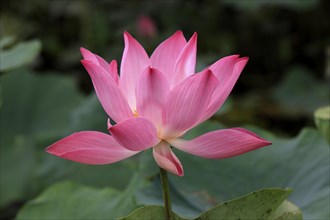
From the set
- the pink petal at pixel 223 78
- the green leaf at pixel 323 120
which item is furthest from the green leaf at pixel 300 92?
the pink petal at pixel 223 78

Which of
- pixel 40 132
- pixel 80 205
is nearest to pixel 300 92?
pixel 40 132

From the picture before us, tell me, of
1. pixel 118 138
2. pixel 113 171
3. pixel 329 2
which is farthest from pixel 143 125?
pixel 329 2

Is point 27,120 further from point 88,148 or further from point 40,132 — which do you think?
point 88,148

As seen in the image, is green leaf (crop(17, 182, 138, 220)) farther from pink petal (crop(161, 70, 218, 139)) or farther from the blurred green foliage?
pink petal (crop(161, 70, 218, 139))

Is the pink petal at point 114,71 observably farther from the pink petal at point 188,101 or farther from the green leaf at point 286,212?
the green leaf at point 286,212

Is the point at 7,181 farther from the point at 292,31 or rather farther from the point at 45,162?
the point at 292,31

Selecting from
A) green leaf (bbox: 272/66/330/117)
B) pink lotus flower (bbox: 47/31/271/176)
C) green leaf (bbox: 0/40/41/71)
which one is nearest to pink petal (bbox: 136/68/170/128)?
pink lotus flower (bbox: 47/31/271/176)
